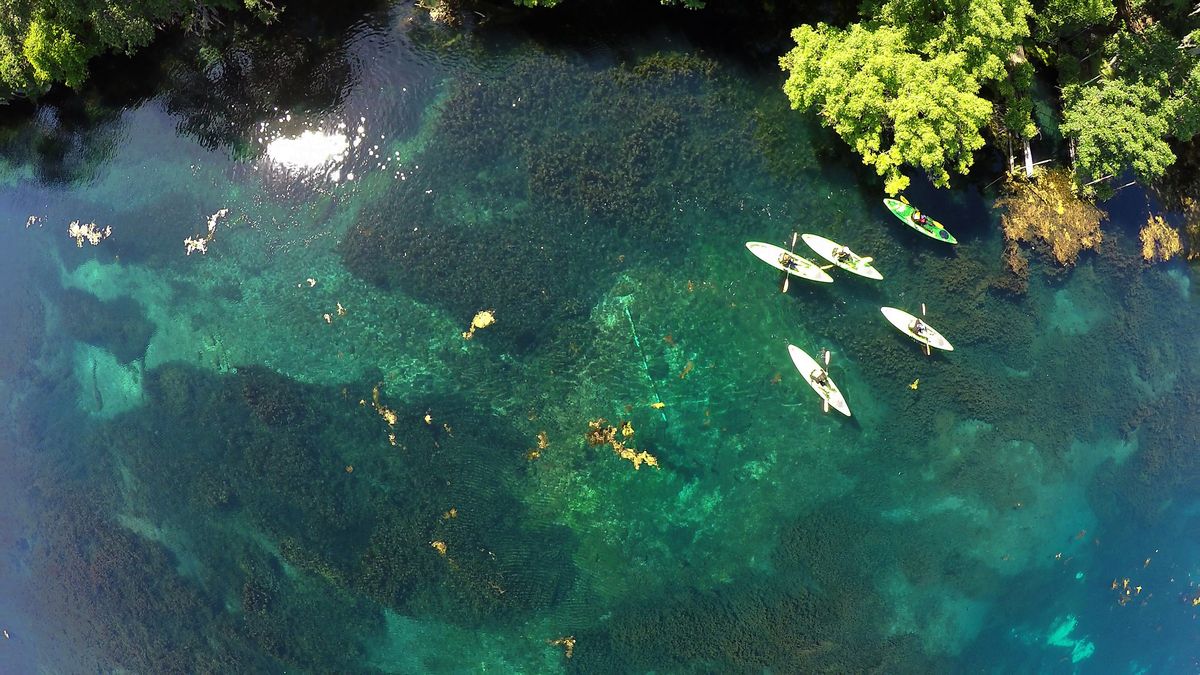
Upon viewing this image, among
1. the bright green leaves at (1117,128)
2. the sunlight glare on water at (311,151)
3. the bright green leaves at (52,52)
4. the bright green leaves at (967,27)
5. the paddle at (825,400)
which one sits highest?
the bright green leaves at (967,27)

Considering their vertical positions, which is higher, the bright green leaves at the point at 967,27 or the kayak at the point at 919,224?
the bright green leaves at the point at 967,27

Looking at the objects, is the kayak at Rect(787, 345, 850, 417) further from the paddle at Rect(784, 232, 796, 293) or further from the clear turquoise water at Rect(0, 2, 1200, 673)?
the paddle at Rect(784, 232, 796, 293)

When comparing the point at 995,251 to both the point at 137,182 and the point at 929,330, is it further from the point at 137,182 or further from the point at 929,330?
the point at 137,182

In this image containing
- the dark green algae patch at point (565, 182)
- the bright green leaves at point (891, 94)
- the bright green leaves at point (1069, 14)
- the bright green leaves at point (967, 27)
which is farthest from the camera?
the dark green algae patch at point (565, 182)

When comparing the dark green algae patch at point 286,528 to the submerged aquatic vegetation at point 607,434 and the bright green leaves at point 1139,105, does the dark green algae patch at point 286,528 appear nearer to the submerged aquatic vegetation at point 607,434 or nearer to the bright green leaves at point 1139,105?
the submerged aquatic vegetation at point 607,434

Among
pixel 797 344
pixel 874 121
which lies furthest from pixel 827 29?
pixel 797 344

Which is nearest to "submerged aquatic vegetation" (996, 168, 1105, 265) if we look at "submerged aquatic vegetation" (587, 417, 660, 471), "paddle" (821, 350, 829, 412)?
"paddle" (821, 350, 829, 412)

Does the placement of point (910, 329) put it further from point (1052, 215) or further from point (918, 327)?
point (1052, 215)

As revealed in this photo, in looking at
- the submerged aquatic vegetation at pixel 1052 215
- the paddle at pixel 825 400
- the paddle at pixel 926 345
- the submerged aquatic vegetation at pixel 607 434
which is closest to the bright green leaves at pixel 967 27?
the submerged aquatic vegetation at pixel 1052 215
